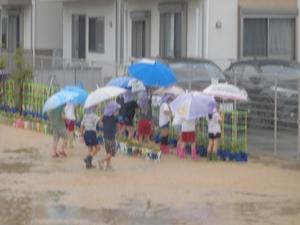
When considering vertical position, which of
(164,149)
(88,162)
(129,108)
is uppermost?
(129,108)

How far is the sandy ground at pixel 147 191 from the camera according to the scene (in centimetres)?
1120

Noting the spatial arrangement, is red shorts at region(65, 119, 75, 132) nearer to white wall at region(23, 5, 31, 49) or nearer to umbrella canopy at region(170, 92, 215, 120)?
umbrella canopy at region(170, 92, 215, 120)

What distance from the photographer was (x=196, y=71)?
20469 millimetres

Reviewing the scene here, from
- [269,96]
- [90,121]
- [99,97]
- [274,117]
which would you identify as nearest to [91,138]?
[90,121]

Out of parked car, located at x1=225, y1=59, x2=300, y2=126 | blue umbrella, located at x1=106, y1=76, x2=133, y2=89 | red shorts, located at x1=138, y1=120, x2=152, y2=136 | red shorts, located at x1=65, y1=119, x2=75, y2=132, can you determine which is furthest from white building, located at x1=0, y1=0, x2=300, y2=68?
red shorts, located at x1=65, y1=119, x2=75, y2=132

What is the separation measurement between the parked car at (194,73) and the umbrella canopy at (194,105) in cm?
289

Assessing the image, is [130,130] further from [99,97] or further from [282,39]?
[282,39]

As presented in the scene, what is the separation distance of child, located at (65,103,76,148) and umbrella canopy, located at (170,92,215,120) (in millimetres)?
2359

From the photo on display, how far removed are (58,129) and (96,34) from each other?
49.5ft

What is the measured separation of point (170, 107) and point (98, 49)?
14.7 meters

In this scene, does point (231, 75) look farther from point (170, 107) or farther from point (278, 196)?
point (278, 196)

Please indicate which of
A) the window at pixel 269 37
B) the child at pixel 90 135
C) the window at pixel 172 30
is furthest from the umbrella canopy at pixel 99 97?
the window at pixel 269 37

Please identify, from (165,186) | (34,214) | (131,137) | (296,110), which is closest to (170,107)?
(131,137)

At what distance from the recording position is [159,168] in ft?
49.7
